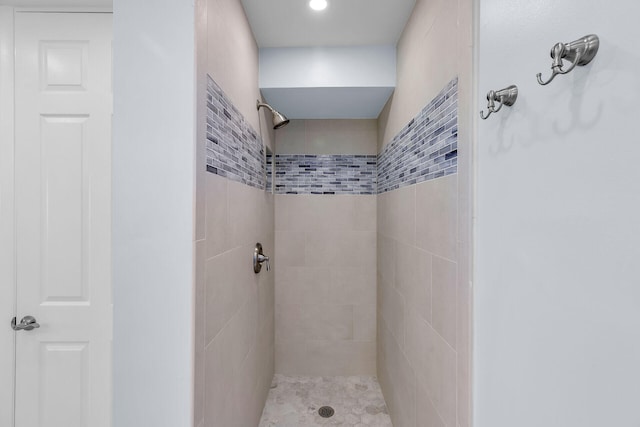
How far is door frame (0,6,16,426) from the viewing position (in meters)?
1.30

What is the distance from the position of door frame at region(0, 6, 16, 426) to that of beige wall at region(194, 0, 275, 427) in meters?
1.01

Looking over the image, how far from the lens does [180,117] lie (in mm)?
821

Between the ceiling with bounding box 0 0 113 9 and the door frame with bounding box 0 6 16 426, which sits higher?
the ceiling with bounding box 0 0 113 9

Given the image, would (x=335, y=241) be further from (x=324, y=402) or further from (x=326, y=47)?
(x=326, y=47)

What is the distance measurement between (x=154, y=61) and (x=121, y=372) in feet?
2.91

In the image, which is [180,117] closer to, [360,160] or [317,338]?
[360,160]

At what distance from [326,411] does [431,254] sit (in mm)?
1491

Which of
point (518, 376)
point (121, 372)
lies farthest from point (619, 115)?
point (121, 372)

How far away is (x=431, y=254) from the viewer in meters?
1.15

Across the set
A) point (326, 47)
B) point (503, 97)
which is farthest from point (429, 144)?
point (326, 47)

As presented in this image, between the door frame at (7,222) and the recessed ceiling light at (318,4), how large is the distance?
1.35m

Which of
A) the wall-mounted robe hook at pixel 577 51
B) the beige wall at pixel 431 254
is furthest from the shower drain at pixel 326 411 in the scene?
the wall-mounted robe hook at pixel 577 51

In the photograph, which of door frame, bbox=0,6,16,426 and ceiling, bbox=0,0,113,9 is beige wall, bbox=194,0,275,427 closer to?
ceiling, bbox=0,0,113,9

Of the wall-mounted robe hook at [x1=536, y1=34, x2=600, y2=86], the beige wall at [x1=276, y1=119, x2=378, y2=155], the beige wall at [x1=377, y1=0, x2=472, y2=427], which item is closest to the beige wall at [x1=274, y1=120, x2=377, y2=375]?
the beige wall at [x1=276, y1=119, x2=378, y2=155]
